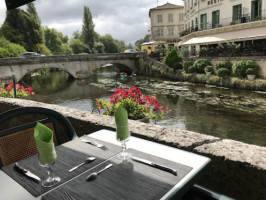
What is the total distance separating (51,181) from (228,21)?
23.4m

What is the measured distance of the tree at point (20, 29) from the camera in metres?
34.7

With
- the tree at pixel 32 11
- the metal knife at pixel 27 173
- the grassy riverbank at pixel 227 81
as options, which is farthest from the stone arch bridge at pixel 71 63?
the tree at pixel 32 11

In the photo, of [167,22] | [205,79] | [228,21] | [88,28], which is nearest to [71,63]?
[205,79]

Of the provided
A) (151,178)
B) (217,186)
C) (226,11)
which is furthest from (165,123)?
(226,11)

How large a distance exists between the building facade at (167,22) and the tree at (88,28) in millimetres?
19508

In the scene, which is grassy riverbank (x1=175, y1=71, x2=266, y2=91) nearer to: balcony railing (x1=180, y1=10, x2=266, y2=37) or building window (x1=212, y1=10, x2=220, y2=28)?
balcony railing (x1=180, y1=10, x2=266, y2=37)

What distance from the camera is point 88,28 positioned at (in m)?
56.9

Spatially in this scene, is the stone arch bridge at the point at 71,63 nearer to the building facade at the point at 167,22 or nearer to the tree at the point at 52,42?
the building facade at the point at 167,22

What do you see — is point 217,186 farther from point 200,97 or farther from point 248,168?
point 200,97

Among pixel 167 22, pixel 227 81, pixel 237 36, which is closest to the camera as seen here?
pixel 227 81

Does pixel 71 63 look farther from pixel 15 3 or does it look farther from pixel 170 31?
pixel 15 3

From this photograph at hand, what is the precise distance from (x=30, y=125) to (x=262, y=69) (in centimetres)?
1652

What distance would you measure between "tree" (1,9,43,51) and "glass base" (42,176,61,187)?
38.8 m

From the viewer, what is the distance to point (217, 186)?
188 cm
